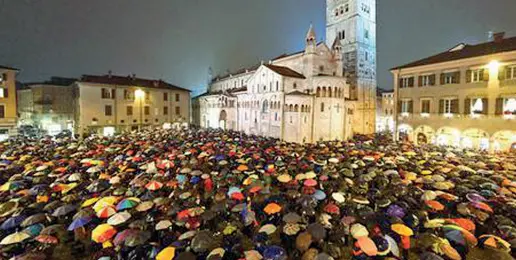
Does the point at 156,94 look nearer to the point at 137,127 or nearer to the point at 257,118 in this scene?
the point at 137,127

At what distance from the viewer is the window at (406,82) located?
97.7ft

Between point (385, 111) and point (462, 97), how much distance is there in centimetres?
4389

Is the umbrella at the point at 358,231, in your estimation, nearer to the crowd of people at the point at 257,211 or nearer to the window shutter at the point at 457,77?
the crowd of people at the point at 257,211

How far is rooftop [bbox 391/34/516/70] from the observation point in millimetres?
23164

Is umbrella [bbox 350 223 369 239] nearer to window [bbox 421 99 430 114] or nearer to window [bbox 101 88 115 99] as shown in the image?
window [bbox 421 99 430 114]

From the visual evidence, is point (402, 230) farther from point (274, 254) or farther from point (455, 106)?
point (455, 106)

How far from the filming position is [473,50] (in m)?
25.8

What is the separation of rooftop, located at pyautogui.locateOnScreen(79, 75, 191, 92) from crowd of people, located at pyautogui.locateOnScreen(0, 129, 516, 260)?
26826 millimetres

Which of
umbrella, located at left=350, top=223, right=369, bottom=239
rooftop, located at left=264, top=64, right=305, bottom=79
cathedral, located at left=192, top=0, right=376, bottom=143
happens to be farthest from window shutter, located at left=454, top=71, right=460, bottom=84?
umbrella, located at left=350, top=223, right=369, bottom=239

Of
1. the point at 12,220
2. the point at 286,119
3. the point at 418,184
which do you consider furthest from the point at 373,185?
the point at 286,119

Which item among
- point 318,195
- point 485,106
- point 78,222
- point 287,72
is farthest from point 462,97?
point 78,222

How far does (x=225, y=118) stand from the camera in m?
50.0

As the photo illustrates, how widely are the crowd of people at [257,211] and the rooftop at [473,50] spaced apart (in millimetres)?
12932

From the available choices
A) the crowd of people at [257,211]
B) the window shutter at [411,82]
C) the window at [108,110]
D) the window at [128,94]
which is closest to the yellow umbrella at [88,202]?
the crowd of people at [257,211]
